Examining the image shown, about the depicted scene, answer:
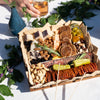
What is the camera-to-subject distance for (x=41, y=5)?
2719 mm

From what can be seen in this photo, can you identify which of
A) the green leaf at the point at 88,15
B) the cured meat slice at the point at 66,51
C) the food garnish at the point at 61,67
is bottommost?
the food garnish at the point at 61,67

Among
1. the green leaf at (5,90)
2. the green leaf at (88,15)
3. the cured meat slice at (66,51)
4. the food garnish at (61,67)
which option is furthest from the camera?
the green leaf at (88,15)

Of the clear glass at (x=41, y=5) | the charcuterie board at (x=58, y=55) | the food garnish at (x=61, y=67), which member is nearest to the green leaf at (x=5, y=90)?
the charcuterie board at (x=58, y=55)

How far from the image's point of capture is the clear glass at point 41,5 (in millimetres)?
2659

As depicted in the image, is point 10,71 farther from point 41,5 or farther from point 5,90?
point 41,5

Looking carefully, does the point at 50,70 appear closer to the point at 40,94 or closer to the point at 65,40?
the point at 40,94

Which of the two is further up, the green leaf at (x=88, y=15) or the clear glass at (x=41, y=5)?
the clear glass at (x=41, y=5)

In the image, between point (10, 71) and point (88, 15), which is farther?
point (88, 15)

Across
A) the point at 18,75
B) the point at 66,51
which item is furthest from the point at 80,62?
the point at 18,75

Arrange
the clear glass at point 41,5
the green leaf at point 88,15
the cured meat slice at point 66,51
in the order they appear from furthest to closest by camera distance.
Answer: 1. the green leaf at point 88,15
2. the clear glass at point 41,5
3. the cured meat slice at point 66,51

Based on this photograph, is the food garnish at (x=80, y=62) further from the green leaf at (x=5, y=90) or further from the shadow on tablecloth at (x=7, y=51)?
the green leaf at (x=5, y=90)

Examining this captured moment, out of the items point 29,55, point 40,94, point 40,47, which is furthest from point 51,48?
point 40,94

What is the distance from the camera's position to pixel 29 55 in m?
1.94

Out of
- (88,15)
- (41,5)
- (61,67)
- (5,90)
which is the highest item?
(41,5)
